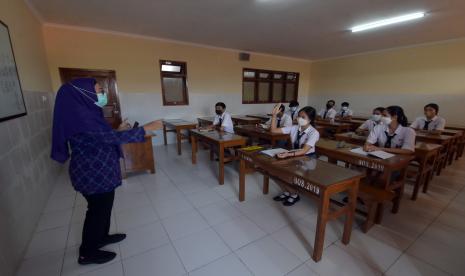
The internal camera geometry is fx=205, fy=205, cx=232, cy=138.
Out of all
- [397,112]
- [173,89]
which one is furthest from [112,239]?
[173,89]

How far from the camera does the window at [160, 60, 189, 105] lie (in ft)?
17.3

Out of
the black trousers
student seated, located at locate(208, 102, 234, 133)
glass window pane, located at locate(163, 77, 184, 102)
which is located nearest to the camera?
the black trousers

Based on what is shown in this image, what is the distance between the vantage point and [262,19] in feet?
12.4

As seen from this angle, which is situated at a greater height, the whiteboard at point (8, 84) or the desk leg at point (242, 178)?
the whiteboard at point (8, 84)

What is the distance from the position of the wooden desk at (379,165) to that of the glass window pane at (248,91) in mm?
4743

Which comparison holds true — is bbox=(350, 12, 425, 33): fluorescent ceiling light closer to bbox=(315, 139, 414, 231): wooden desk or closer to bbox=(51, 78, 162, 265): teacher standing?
bbox=(315, 139, 414, 231): wooden desk

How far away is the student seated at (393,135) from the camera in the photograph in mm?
2331

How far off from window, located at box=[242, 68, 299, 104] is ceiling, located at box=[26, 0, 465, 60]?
1554 millimetres

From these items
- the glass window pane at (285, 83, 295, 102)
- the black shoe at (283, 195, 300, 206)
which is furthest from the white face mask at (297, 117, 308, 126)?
the glass window pane at (285, 83, 295, 102)

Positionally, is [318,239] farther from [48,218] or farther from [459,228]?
[48,218]

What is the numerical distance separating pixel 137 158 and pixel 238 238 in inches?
87.2

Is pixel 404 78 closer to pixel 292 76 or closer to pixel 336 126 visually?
pixel 336 126

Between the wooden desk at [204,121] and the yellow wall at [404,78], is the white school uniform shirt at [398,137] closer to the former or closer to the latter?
the wooden desk at [204,121]

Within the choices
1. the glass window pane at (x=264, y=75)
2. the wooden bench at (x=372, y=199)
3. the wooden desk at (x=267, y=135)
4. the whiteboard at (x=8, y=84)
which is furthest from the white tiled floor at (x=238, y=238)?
the glass window pane at (x=264, y=75)
